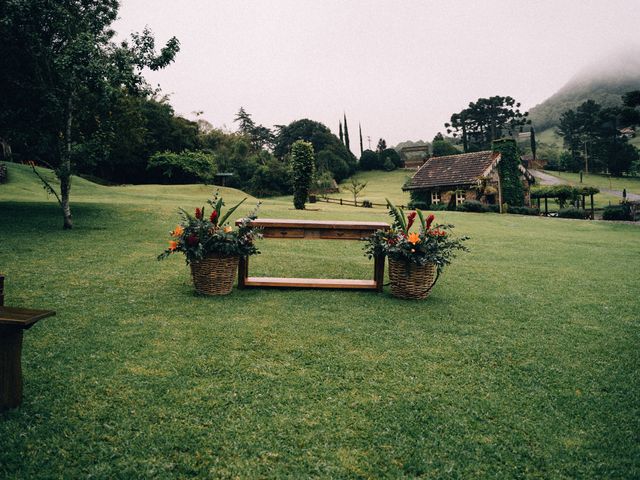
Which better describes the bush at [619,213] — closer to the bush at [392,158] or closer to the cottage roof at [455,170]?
the cottage roof at [455,170]

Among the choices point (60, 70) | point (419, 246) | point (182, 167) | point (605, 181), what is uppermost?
point (182, 167)

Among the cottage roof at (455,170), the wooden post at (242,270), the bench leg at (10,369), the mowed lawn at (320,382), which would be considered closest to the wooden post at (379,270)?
the mowed lawn at (320,382)

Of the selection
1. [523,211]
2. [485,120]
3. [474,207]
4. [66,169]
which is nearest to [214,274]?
[66,169]

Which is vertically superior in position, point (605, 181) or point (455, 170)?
point (605, 181)

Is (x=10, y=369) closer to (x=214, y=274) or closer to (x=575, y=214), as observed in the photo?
(x=214, y=274)

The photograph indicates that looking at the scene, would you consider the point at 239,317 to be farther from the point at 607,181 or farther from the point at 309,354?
the point at 607,181

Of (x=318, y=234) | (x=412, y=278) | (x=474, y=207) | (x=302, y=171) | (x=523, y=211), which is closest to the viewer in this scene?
(x=412, y=278)

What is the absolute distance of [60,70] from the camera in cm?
1215

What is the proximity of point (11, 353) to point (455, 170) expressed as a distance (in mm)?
39314

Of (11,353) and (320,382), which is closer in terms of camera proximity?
(11,353)

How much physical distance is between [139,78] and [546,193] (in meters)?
29.6

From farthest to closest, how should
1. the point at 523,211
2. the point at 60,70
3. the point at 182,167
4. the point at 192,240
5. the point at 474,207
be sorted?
the point at 182,167, the point at 474,207, the point at 523,211, the point at 60,70, the point at 192,240

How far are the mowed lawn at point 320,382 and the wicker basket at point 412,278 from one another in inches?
9.6

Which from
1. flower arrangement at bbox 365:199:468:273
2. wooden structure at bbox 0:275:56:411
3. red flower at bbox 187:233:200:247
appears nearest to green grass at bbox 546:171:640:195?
flower arrangement at bbox 365:199:468:273
